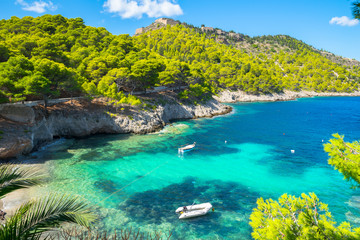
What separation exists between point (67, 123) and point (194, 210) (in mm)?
33401

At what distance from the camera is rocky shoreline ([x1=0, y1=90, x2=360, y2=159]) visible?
29891 millimetres

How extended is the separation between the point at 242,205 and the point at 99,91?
119ft

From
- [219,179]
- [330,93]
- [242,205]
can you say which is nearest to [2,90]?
[219,179]

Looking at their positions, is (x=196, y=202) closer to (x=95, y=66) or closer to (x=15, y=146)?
(x=15, y=146)

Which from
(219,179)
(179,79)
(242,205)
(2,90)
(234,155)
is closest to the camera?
(242,205)

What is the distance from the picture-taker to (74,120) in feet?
136

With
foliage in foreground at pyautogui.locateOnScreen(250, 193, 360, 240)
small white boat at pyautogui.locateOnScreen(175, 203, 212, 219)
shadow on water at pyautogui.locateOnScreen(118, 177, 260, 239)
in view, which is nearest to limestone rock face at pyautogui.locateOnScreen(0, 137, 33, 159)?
shadow on water at pyautogui.locateOnScreen(118, 177, 260, 239)

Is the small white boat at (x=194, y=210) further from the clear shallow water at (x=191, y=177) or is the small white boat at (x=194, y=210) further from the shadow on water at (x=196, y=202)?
the clear shallow water at (x=191, y=177)

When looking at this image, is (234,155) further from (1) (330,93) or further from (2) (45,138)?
(1) (330,93)

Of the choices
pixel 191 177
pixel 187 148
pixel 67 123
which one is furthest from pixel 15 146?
pixel 187 148

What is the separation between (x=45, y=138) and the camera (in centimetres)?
3606

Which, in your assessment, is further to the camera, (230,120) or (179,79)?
(179,79)

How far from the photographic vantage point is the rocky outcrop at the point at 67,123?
96.9ft

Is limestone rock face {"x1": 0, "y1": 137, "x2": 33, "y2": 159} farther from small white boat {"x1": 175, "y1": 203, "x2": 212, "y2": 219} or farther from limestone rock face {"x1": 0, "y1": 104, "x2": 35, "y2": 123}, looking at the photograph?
small white boat {"x1": 175, "y1": 203, "x2": 212, "y2": 219}
